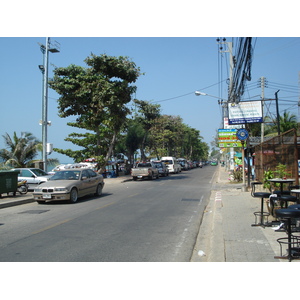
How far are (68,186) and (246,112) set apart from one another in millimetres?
10208

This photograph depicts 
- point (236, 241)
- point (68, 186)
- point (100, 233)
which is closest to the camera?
point (236, 241)

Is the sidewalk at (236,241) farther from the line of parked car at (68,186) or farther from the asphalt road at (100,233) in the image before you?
the line of parked car at (68,186)

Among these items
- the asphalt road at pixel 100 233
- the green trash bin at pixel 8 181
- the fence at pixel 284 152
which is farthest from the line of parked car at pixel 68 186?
the fence at pixel 284 152

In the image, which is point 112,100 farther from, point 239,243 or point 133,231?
point 239,243

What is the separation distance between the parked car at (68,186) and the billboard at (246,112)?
8.08 m

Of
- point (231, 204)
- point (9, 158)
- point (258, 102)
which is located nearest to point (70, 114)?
point (9, 158)

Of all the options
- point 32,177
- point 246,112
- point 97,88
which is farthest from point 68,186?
point 97,88

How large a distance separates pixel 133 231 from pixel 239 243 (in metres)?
2.70

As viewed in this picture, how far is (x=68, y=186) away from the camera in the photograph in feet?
42.1

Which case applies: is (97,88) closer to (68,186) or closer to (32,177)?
(32,177)

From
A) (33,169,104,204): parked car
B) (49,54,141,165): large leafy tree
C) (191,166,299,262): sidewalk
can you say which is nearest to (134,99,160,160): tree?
(49,54,141,165): large leafy tree

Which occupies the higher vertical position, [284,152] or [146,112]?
[146,112]

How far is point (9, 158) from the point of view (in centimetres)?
2848

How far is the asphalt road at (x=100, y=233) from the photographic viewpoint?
19.0 feet
